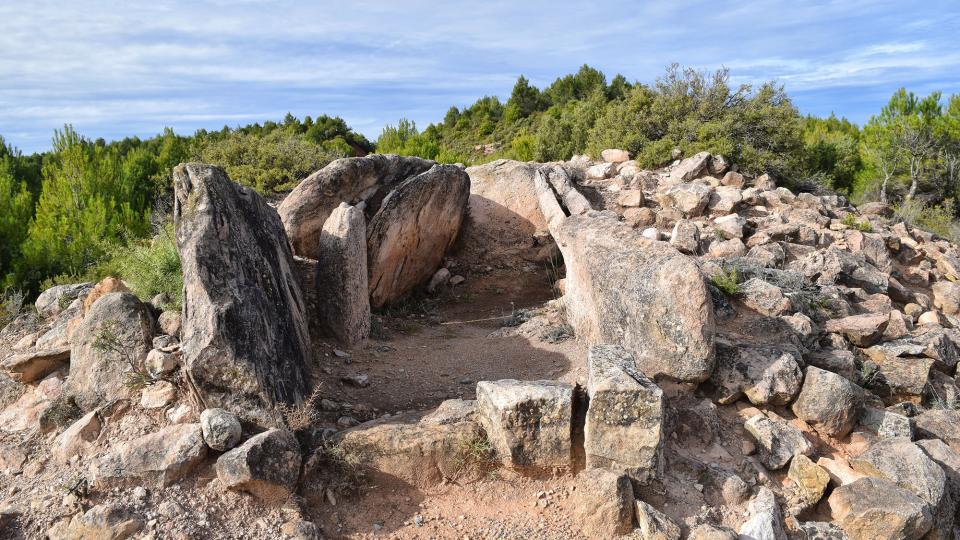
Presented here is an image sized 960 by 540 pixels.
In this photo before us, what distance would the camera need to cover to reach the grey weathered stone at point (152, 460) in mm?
4680

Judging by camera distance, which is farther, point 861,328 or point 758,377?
point 861,328

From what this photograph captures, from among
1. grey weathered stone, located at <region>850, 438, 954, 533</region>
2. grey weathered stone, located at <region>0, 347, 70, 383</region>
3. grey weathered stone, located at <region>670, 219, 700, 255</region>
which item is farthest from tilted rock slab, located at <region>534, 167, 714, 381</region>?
grey weathered stone, located at <region>0, 347, 70, 383</region>

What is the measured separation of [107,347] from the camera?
19.1 ft

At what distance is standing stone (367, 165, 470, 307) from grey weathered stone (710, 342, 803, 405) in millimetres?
4914

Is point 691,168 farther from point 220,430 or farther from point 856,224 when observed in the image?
point 220,430

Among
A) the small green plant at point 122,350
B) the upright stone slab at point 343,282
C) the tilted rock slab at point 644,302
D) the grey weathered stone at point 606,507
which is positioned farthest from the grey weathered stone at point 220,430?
the tilted rock slab at point 644,302

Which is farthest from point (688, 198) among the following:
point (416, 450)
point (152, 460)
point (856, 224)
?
point (152, 460)

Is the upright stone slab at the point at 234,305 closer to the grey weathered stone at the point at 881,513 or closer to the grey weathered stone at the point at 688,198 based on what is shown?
the grey weathered stone at the point at 881,513

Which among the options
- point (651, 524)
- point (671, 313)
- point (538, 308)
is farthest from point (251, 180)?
point (651, 524)

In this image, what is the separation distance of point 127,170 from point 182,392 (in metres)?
12.6

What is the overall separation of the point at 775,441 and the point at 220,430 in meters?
4.53

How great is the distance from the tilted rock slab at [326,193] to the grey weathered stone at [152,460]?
12.8 ft

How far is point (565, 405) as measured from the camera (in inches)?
199

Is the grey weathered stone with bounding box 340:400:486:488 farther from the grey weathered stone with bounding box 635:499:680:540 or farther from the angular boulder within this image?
the angular boulder
